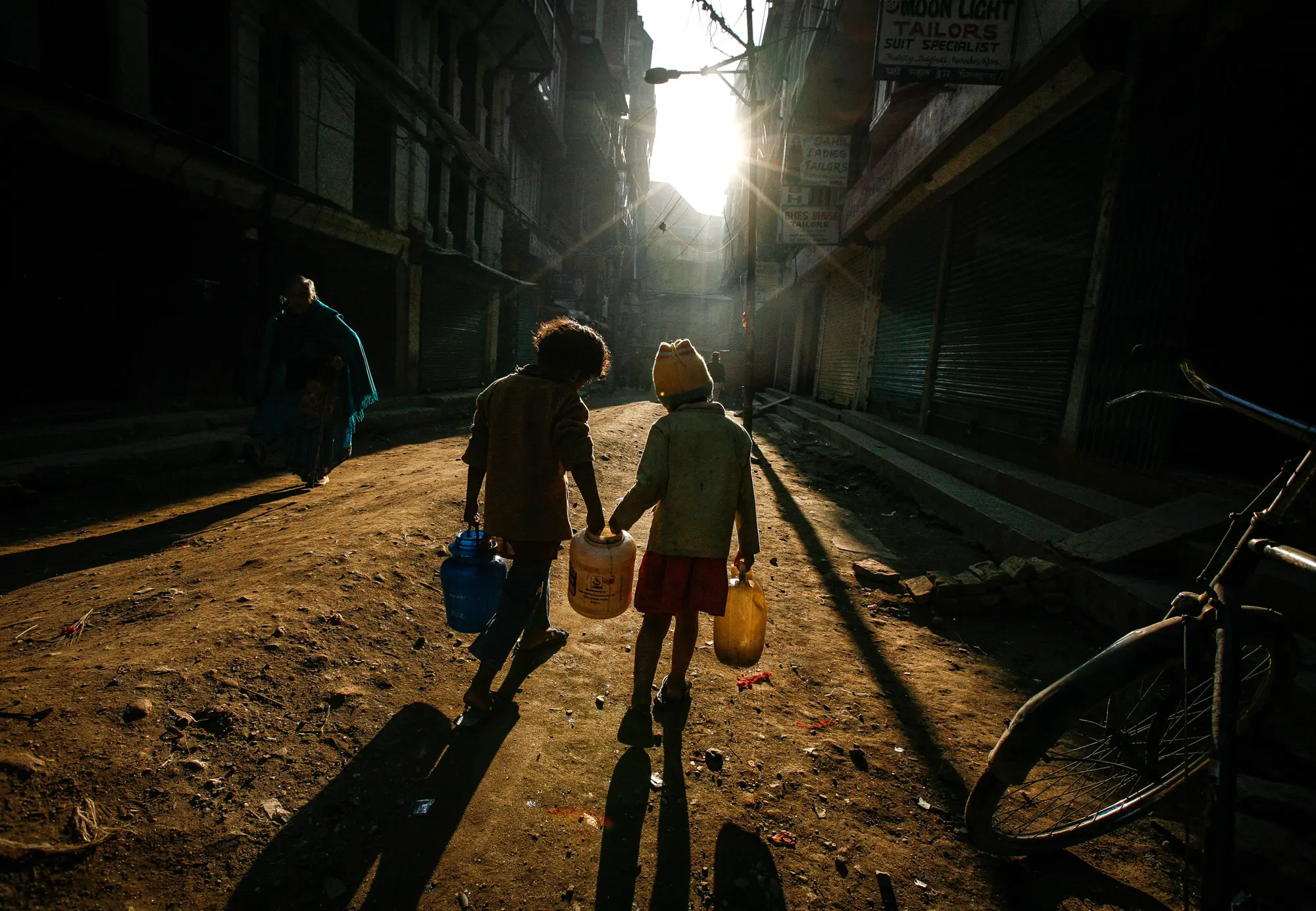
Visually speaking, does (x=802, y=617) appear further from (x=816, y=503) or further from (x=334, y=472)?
(x=334, y=472)

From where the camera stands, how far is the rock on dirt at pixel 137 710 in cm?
223

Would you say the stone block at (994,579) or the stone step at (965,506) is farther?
the stone step at (965,506)

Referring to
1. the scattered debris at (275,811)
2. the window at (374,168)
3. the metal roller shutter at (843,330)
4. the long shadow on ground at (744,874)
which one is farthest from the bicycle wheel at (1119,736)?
the window at (374,168)

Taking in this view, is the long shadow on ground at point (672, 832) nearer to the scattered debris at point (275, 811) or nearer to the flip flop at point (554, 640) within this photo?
the flip flop at point (554, 640)

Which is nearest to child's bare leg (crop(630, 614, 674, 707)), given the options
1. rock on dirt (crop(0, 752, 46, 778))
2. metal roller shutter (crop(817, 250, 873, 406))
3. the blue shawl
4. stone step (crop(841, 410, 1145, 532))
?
rock on dirt (crop(0, 752, 46, 778))

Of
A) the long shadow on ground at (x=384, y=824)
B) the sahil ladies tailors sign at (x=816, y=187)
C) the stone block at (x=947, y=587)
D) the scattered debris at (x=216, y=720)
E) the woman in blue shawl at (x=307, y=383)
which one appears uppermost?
the sahil ladies tailors sign at (x=816, y=187)

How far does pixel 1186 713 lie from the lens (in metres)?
2.01

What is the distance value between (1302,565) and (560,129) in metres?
28.2

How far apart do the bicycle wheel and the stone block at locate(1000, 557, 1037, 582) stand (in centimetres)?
162

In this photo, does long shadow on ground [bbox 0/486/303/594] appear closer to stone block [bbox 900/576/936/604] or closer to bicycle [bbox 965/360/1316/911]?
bicycle [bbox 965/360/1316/911]

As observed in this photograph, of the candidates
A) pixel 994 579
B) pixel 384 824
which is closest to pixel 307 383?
pixel 384 824

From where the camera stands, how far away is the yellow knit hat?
8.74ft

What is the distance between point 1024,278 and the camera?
6.79 metres

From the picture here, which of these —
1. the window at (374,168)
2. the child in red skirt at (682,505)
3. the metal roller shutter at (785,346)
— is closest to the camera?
the child in red skirt at (682,505)
